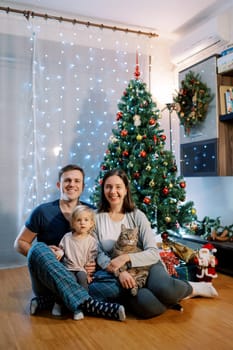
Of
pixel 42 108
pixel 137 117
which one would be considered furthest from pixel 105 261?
pixel 42 108

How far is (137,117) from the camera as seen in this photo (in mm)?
3041

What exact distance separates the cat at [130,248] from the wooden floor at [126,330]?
0.24 metres

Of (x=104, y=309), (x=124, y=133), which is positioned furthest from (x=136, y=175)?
(x=104, y=309)

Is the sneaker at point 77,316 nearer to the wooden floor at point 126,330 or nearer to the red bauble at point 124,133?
the wooden floor at point 126,330

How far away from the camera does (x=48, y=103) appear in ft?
11.4

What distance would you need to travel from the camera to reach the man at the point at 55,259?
1.92 m

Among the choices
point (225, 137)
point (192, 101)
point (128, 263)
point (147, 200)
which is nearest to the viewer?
point (128, 263)

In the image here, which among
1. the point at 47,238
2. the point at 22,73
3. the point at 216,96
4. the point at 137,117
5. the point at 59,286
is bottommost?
the point at 59,286

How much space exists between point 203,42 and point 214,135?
992 mm

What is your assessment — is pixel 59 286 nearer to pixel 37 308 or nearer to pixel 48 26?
pixel 37 308

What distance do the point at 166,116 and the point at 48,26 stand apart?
5.39 feet

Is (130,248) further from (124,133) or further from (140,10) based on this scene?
(140,10)

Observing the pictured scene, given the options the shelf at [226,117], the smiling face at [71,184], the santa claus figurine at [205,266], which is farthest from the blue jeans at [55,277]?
the shelf at [226,117]

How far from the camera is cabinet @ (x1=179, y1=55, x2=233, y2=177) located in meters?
3.16
